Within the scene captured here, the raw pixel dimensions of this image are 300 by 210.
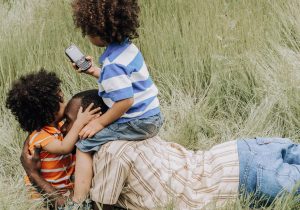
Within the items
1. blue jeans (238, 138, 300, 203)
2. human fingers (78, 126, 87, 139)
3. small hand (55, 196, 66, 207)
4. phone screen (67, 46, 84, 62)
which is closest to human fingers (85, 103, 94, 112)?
human fingers (78, 126, 87, 139)

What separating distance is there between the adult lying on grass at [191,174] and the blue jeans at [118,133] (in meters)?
0.03

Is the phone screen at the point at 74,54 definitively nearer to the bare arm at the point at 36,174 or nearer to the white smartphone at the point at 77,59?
the white smartphone at the point at 77,59

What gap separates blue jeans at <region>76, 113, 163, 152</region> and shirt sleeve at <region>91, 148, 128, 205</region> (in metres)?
0.06

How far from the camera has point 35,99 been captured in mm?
2721

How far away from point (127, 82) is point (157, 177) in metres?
0.47

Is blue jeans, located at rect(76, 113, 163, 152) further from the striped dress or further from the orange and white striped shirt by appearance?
the orange and white striped shirt

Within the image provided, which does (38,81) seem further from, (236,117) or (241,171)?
(236,117)

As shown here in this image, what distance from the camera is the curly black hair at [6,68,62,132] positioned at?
273 cm

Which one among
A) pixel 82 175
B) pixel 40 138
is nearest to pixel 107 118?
pixel 82 175

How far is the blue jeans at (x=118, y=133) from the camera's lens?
2660 mm

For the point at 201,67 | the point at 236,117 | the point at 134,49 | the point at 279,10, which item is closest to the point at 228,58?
the point at 201,67

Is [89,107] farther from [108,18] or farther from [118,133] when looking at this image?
[108,18]

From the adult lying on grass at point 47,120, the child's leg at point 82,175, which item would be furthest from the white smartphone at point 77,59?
the child's leg at point 82,175

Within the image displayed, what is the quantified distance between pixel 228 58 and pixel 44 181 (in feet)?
5.15
